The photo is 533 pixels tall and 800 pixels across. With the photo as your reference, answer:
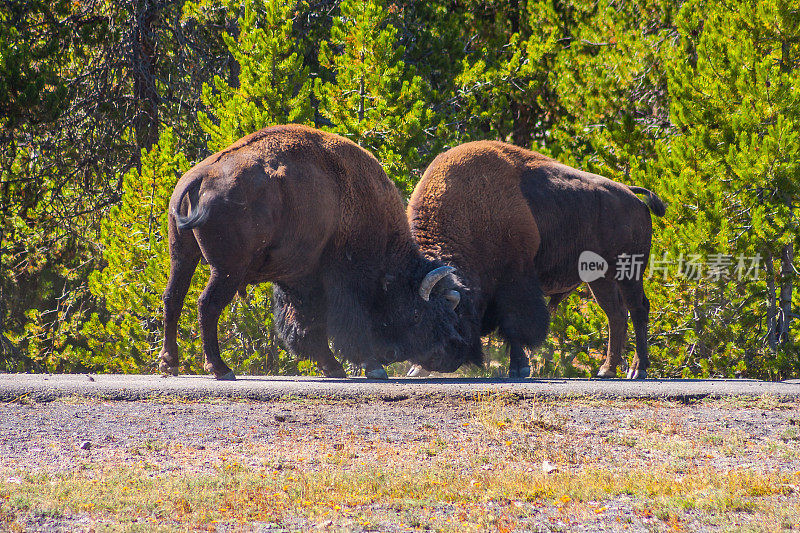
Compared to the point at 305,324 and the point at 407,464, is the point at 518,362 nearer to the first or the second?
the point at 305,324

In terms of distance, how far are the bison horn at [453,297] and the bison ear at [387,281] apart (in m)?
0.56

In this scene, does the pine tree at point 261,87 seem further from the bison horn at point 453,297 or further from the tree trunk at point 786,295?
the tree trunk at point 786,295

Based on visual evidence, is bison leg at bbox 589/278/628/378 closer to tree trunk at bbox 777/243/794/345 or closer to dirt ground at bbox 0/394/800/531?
tree trunk at bbox 777/243/794/345

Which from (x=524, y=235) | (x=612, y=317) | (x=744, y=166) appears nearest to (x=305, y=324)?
(x=524, y=235)

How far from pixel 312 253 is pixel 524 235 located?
2.47 meters

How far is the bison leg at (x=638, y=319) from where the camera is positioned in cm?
971

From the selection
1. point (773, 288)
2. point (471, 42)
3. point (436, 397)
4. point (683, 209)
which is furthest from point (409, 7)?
point (436, 397)

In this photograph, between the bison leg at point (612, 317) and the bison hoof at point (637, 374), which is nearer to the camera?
the bison hoof at point (637, 374)

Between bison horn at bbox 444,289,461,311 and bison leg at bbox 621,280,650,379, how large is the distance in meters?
2.49

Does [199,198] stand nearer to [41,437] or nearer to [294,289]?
[294,289]

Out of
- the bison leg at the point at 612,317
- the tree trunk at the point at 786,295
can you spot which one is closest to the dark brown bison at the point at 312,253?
the bison leg at the point at 612,317

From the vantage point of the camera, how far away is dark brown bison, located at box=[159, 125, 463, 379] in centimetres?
773

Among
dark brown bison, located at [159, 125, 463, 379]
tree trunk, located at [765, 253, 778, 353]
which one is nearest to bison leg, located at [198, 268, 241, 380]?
dark brown bison, located at [159, 125, 463, 379]

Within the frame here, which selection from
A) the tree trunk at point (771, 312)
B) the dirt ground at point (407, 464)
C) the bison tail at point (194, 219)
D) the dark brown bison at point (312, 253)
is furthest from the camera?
the tree trunk at point (771, 312)
